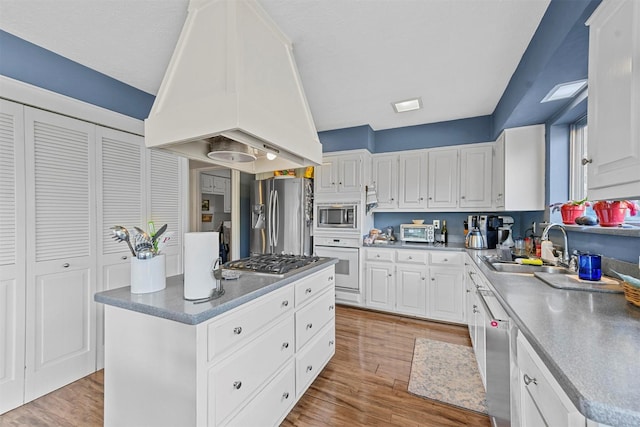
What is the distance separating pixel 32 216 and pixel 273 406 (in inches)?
84.9

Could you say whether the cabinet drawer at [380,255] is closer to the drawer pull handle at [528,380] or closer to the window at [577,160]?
the window at [577,160]

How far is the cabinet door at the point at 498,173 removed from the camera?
297 cm

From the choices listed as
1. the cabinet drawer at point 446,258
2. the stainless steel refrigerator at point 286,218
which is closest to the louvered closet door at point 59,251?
the stainless steel refrigerator at point 286,218

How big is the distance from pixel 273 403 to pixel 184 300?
0.85 meters

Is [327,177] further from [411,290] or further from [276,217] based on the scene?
[411,290]

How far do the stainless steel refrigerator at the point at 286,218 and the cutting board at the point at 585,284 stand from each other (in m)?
2.81

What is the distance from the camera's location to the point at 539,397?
932 millimetres

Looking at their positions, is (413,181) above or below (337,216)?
above

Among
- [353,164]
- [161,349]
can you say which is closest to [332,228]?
[353,164]

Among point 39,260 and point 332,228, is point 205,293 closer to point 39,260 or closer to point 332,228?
point 39,260

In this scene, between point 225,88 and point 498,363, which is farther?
point 498,363

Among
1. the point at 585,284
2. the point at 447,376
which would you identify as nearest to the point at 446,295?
the point at 447,376

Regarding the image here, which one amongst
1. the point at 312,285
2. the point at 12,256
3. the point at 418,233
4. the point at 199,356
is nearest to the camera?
the point at 199,356

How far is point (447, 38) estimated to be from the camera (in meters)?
1.95
